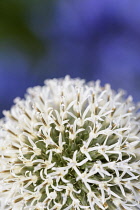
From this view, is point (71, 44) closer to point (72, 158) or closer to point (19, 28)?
point (19, 28)

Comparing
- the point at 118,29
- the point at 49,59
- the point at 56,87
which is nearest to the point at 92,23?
the point at 118,29

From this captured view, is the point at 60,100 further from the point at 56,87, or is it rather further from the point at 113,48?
the point at 113,48

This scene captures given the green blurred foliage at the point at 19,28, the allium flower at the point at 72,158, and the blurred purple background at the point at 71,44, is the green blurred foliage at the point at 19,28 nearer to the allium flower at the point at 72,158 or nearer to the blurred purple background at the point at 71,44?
the blurred purple background at the point at 71,44

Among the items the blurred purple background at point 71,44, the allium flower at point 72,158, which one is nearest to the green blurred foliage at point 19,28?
the blurred purple background at point 71,44

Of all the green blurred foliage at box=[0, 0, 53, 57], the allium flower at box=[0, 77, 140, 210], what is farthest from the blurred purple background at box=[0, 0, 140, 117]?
the allium flower at box=[0, 77, 140, 210]

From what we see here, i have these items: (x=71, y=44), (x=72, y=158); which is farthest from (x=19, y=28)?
(x=72, y=158)
